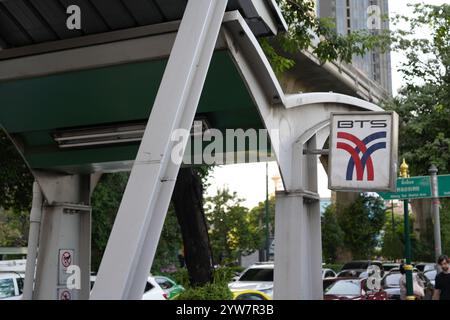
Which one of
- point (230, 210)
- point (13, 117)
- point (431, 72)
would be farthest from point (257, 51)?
point (230, 210)

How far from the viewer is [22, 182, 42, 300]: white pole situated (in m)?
8.89

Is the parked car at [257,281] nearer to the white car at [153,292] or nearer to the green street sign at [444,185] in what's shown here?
the white car at [153,292]

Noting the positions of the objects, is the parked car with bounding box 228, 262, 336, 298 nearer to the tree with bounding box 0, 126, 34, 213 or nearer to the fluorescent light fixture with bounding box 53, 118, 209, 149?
the tree with bounding box 0, 126, 34, 213

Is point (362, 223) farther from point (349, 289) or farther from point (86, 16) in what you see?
point (86, 16)

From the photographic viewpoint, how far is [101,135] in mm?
8047

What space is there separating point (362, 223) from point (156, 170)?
45.8 metres

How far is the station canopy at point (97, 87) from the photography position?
6730 millimetres

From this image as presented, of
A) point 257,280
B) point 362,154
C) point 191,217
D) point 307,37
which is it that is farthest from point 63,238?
point 257,280

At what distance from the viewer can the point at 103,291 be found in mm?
3766

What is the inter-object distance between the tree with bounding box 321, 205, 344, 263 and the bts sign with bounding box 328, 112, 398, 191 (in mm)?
39139

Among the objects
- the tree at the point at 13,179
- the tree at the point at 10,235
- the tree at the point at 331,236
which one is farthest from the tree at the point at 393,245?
the tree at the point at 13,179

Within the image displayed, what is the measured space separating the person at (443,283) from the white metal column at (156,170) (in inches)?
237
